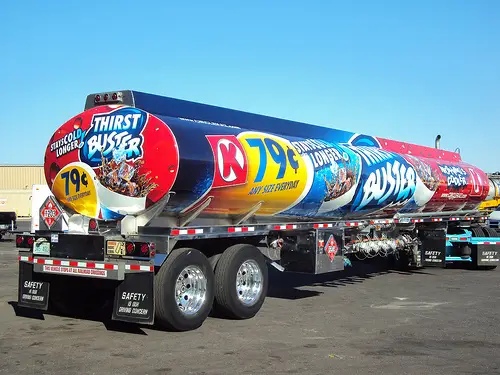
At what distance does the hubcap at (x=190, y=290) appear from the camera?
8.27m

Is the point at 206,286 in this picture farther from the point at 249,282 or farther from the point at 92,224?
the point at 92,224

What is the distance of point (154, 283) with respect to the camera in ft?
26.0

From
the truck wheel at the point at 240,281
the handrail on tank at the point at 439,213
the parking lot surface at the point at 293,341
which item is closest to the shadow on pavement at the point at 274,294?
the parking lot surface at the point at 293,341

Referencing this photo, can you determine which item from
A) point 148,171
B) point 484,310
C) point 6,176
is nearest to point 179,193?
point 148,171

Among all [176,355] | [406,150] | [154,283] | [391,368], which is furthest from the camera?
[406,150]

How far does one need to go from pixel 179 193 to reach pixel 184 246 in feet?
3.05

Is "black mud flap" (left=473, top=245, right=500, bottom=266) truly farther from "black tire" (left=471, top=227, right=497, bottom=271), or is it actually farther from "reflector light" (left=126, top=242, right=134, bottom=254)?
"reflector light" (left=126, top=242, right=134, bottom=254)

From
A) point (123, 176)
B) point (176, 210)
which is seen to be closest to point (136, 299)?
point (176, 210)

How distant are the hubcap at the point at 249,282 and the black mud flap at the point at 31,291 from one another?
2.68 m

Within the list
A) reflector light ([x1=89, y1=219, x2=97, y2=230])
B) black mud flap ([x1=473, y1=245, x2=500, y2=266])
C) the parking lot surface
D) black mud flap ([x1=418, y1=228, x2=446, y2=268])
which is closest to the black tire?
black mud flap ([x1=473, y1=245, x2=500, y2=266])

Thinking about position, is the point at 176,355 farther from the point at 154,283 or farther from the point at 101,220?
the point at 101,220

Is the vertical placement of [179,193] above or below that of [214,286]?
above

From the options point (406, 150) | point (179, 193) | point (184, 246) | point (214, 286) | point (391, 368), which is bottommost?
point (391, 368)

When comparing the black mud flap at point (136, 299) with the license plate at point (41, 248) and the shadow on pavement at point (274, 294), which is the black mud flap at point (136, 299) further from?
the license plate at point (41, 248)
